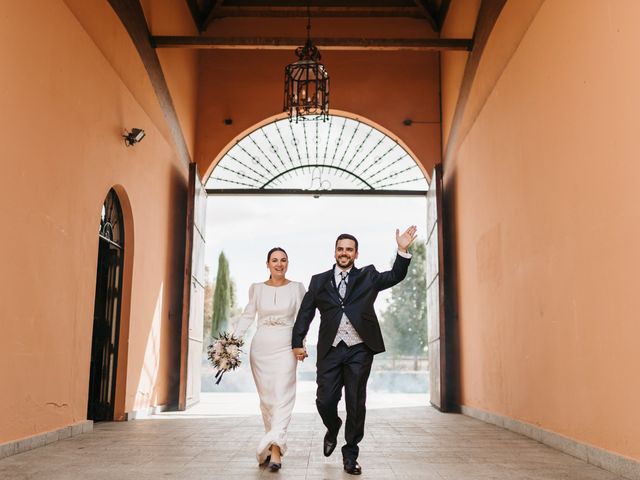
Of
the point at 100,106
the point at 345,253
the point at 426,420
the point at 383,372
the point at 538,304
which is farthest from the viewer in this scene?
the point at 383,372

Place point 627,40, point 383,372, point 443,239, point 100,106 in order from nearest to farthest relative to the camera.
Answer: point 627,40 → point 100,106 → point 443,239 → point 383,372

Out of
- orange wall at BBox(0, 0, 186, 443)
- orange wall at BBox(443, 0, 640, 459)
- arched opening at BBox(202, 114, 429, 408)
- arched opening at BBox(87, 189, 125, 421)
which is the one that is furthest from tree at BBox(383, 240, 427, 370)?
arched opening at BBox(87, 189, 125, 421)

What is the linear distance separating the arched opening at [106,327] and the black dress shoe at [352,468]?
4029mm

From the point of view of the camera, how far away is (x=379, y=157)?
11.3 meters

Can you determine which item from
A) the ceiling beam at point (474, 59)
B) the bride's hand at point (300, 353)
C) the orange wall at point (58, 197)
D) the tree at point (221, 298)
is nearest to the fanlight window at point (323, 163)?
the ceiling beam at point (474, 59)

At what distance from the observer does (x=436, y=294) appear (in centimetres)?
988

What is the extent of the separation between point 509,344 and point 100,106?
448 cm

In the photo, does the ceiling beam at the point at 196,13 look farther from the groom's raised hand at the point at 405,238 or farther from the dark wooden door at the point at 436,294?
the groom's raised hand at the point at 405,238

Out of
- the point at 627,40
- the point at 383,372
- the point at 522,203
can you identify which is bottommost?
the point at 383,372

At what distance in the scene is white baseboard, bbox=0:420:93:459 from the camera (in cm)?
458

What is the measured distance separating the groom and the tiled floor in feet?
1.12

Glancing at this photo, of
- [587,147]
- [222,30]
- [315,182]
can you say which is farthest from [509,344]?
[222,30]

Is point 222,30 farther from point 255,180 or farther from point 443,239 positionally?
point 443,239

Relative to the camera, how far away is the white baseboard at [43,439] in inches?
180
